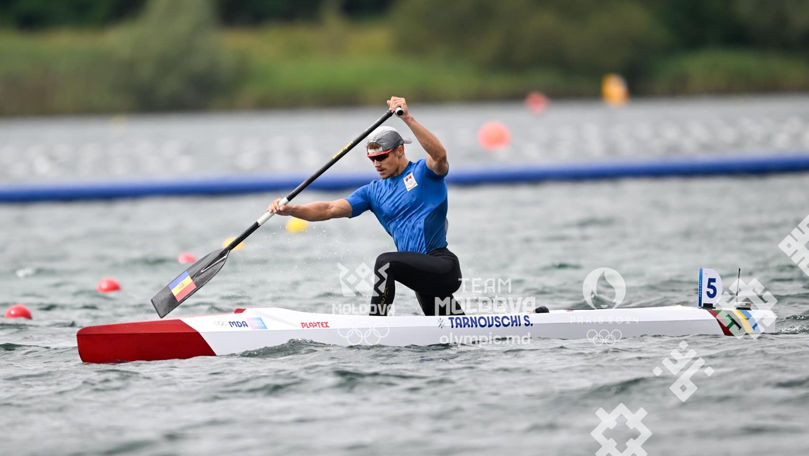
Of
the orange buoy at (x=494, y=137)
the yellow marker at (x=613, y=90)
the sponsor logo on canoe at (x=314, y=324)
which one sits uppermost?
the yellow marker at (x=613, y=90)

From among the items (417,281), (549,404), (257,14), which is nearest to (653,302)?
(417,281)

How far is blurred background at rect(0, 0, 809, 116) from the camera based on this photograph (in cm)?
5719

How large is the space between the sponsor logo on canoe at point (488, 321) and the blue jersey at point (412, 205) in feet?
1.86

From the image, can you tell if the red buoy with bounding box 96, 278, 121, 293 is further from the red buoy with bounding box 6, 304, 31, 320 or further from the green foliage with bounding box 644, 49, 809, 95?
the green foliage with bounding box 644, 49, 809, 95

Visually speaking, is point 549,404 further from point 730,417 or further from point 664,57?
point 664,57

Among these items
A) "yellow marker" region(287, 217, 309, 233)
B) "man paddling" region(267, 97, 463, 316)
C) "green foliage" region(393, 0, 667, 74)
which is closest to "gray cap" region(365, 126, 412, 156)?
"man paddling" region(267, 97, 463, 316)

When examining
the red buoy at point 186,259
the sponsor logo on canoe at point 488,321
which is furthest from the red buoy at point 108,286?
the sponsor logo on canoe at point 488,321

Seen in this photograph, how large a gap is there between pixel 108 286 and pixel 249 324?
12.8 ft

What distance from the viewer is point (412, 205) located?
8.51m

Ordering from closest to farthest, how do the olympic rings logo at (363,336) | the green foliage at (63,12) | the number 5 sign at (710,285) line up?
the olympic rings logo at (363,336) → the number 5 sign at (710,285) → the green foliage at (63,12)

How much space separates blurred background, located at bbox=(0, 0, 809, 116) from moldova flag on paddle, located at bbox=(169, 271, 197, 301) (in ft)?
153

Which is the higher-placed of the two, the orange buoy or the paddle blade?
the orange buoy

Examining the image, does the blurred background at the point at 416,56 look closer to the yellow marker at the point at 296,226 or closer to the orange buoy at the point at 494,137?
the orange buoy at the point at 494,137

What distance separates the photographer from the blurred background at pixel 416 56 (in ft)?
188
